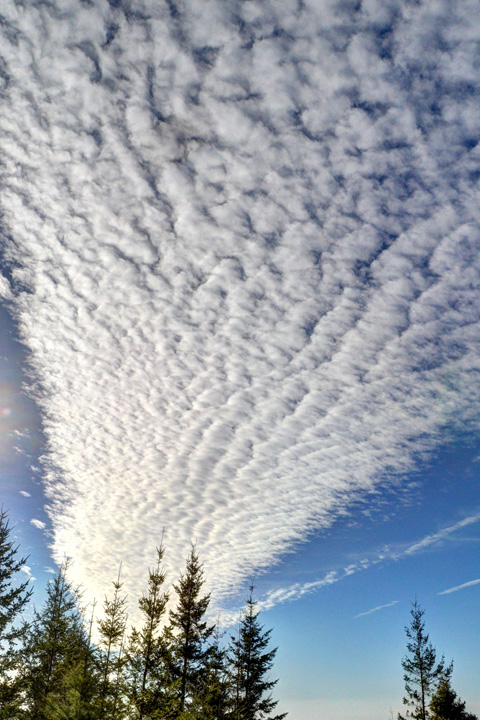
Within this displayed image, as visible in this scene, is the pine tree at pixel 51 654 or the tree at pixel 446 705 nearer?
the pine tree at pixel 51 654

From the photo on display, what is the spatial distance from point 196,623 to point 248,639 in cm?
812

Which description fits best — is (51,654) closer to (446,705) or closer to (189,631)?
(189,631)

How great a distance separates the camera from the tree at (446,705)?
123ft

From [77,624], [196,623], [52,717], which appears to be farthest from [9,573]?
[77,624]

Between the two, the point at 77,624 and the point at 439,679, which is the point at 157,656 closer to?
the point at 77,624

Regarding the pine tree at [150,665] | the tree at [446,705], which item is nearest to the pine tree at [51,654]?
the pine tree at [150,665]

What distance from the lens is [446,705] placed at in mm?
38188

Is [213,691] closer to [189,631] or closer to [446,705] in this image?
[189,631]

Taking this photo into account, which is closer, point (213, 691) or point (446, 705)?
point (213, 691)

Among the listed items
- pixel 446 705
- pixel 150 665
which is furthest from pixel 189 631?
pixel 446 705

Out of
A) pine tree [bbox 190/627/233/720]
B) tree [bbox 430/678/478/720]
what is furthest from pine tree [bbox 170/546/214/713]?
tree [bbox 430/678/478/720]

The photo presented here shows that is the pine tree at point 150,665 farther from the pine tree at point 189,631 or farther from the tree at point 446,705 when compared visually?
the tree at point 446,705

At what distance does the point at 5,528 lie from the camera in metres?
25.7

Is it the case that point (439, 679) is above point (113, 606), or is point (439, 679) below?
below
